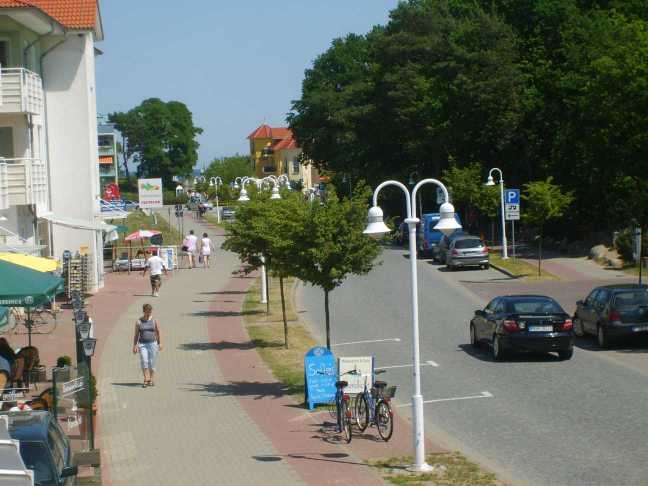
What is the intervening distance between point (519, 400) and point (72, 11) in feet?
83.7

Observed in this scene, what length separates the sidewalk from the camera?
1377 centimetres

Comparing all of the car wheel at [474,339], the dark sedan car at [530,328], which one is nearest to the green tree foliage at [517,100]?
the car wheel at [474,339]

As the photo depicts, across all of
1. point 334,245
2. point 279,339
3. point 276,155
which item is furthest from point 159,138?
point 334,245

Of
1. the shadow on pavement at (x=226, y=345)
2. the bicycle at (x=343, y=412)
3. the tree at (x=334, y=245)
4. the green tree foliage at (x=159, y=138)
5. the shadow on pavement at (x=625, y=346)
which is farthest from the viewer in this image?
the green tree foliage at (x=159, y=138)

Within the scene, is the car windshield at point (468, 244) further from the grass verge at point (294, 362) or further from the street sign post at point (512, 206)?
the grass verge at point (294, 362)

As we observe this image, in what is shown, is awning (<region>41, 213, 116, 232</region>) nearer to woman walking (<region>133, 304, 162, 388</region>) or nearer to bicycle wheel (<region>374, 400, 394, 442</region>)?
woman walking (<region>133, 304, 162, 388</region>)

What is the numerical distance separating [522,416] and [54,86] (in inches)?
1003

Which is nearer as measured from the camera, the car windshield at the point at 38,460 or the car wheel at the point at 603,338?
the car windshield at the point at 38,460

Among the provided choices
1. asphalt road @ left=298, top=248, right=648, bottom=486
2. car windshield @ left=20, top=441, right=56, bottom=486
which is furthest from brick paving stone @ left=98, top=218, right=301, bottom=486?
car windshield @ left=20, top=441, right=56, bottom=486

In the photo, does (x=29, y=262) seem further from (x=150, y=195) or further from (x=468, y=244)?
(x=150, y=195)

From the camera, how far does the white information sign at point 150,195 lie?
54.5 meters

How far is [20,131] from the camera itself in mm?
32844

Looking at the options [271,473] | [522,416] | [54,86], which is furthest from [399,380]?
[54,86]

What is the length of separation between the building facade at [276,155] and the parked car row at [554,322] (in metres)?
134
